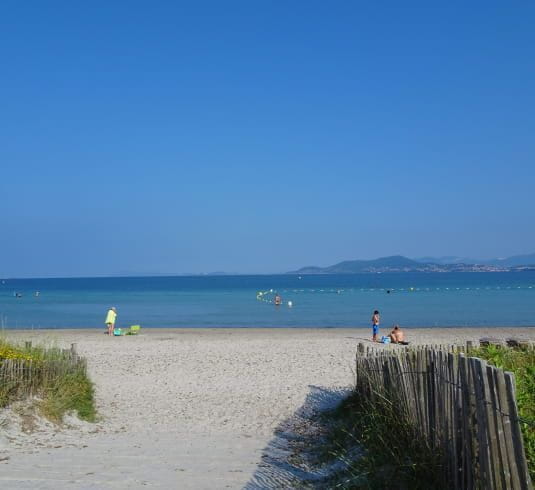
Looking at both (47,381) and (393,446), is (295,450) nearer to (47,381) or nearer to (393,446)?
(393,446)

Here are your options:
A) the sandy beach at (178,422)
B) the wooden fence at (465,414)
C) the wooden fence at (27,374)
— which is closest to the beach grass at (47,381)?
the wooden fence at (27,374)

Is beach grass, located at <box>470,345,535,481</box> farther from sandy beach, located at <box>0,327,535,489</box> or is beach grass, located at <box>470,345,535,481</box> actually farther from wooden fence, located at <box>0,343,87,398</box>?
wooden fence, located at <box>0,343,87,398</box>

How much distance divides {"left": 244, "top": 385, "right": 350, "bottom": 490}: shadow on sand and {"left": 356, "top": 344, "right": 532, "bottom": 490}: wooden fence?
55.1 inches

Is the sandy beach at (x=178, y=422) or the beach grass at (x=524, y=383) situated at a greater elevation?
the beach grass at (x=524, y=383)

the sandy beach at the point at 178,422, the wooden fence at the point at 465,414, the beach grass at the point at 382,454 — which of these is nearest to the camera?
the wooden fence at the point at 465,414

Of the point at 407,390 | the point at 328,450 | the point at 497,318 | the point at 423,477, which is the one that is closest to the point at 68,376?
the point at 328,450

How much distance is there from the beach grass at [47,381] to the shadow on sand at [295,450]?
3621mm

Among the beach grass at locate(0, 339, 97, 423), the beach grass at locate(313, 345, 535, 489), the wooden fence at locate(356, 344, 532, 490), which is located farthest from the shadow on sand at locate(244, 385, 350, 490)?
the beach grass at locate(0, 339, 97, 423)

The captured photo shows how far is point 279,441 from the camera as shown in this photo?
9.90 meters

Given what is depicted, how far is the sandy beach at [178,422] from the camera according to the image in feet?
24.8

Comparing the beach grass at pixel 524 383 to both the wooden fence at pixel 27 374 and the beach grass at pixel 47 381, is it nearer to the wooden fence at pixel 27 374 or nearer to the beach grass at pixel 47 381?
the beach grass at pixel 47 381

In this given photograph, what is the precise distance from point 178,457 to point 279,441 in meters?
1.87

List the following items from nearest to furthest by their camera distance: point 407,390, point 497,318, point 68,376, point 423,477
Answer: point 423,477, point 407,390, point 68,376, point 497,318

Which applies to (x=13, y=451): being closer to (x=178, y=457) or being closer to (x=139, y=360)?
(x=178, y=457)
